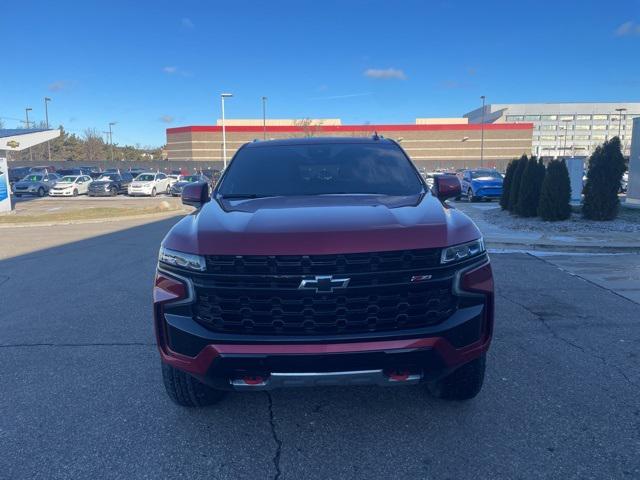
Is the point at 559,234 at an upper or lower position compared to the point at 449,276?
lower

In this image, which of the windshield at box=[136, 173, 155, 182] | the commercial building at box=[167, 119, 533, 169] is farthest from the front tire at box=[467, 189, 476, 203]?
the commercial building at box=[167, 119, 533, 169]

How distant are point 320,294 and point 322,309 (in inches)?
3.6

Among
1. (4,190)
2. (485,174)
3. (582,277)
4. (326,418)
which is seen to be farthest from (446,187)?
(4,190)

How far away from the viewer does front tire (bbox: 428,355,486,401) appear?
3.31 meters

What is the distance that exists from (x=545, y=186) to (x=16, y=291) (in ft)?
40.2

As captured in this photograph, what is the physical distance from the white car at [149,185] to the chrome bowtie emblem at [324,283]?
109ft

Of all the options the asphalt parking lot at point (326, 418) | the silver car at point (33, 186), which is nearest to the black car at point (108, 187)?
the silver car at point (33, 186)

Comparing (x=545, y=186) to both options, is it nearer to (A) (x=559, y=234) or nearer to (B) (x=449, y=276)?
(A) (x=559, y=234)

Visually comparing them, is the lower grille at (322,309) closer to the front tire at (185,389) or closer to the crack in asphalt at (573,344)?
the front tire at (185,389)

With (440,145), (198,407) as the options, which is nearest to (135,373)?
(198,407)

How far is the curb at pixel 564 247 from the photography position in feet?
32.3

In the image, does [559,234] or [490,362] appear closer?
[490,362]

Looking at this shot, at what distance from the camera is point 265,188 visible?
4113 millimetres

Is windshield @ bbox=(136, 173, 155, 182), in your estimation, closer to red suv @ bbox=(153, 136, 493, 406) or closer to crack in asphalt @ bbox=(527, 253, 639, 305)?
crack in asphalt @ bbox=(527, 253, 639, 305)
